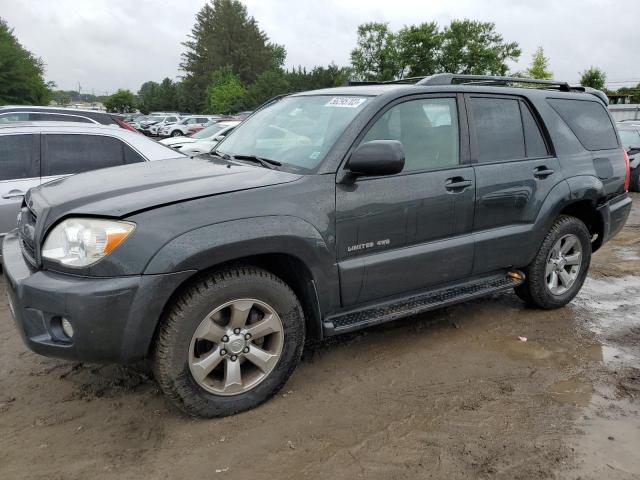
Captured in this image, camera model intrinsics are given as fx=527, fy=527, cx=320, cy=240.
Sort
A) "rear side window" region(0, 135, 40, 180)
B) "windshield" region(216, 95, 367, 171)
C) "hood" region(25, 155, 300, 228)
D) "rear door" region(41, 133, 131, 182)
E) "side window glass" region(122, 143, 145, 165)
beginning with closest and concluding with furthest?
"hood" region(25, 155, 300, 228) < "windshield" region(216, 95, 367, 171) < "rear side window" region(0, 135, 40, 180) < "rear door" region(41, 133, 131, 182) < "side window glass" region(122, 143, 145, 165)

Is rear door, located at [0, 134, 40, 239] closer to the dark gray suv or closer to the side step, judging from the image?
the dark gray suv

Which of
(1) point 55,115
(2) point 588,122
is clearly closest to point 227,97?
(1) point 55,115

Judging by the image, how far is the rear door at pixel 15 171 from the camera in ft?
15.9

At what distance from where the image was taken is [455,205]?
3496 mm

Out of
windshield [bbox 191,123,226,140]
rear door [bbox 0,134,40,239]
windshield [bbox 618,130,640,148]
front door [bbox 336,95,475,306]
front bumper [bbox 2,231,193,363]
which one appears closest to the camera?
front bumper [bbox 2,231,193,363]

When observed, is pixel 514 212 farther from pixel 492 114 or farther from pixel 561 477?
pixel 561 477

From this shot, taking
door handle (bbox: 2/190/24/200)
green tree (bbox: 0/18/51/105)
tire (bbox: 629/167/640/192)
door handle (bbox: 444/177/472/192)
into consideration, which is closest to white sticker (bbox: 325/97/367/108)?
door handle (bbox: 444/177/472/192)

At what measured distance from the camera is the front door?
3100 millimetres

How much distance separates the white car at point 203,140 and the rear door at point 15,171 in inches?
180

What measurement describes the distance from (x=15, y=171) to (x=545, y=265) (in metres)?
4.86

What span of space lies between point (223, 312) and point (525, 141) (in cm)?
265

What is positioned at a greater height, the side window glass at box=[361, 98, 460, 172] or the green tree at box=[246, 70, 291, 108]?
the green tree at box=[246, 70, 291, 108]

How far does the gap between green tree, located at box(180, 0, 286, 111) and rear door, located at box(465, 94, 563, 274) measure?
81730 millimetres

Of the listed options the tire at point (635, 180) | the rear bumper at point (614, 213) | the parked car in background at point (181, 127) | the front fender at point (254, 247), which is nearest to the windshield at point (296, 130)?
the front fender at point (254, 247)
